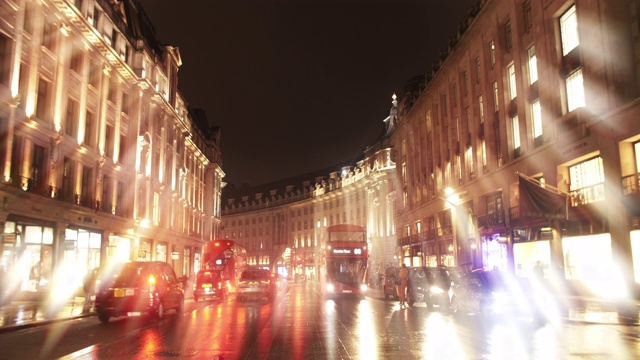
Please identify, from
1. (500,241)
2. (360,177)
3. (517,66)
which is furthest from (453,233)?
(360,177)

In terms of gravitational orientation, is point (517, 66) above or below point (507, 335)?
above

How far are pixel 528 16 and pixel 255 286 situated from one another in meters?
21.1

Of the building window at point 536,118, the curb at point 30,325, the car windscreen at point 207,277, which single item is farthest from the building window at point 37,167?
the building window at point 536,118

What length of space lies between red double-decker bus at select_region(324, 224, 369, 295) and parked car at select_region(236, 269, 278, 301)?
7.26 metres

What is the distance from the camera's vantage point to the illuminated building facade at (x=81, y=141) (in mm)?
24797

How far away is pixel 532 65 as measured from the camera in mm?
30641

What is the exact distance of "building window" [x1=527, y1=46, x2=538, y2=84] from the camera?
98.9ft

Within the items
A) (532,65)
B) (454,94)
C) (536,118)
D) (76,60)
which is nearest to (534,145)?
(536,118)

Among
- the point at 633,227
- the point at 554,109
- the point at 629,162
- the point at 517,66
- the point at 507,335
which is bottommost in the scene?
the point at 507,335

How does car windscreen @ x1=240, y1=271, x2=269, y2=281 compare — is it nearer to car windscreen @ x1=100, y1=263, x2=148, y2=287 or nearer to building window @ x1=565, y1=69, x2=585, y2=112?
car windscreen @ x1=100, y1=263, x2=148, y2=287

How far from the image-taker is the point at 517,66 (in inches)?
1252

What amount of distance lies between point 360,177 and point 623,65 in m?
64.2

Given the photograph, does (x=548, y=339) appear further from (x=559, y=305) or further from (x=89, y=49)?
(x=89, y=49)

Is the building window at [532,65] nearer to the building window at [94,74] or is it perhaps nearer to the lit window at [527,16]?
the lit window at [527,16]
